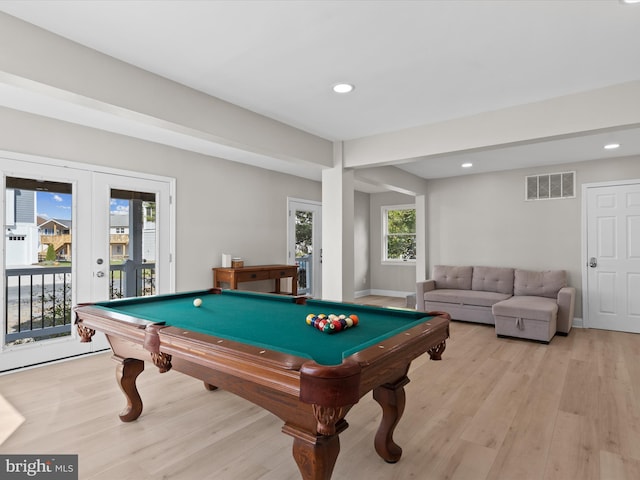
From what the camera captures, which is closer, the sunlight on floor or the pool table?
the pool table

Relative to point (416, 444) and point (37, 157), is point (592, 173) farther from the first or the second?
point (37, 157)

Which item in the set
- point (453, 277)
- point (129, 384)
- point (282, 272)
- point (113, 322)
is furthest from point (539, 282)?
point (113, 322)

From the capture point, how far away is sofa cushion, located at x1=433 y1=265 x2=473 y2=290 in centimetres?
613

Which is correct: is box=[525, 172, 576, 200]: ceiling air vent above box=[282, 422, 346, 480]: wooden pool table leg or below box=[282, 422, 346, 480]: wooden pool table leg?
above

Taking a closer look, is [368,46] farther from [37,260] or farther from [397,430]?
[37,260]

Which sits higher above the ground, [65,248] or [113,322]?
[65,248]

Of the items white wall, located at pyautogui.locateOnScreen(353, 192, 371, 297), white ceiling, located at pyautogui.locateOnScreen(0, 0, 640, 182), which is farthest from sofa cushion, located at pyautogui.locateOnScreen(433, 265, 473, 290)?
white ceiling, located at pyautogui.locateOnScreen(0, 0, 640, 182)

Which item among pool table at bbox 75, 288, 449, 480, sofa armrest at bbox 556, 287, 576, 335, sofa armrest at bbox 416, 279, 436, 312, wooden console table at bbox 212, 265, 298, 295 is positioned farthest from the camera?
sofa armrest at bbox 416, 279, 436, 312

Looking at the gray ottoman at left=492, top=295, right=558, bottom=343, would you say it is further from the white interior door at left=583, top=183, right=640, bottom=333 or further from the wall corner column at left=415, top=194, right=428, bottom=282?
the wall corner column at left=415, top=194, right=428, bottom=282

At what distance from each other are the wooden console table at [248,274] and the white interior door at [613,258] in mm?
4418

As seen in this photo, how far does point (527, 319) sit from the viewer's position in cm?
451

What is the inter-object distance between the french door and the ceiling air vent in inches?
218

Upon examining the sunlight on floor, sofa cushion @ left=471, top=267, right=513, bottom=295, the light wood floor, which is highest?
sofa cushion @ left=471, top=267, right=513, bottom=295

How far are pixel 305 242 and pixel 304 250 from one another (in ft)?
0.50
